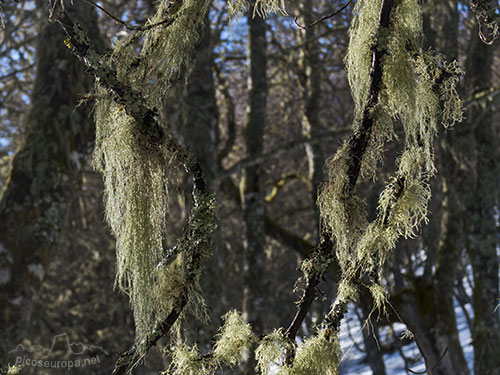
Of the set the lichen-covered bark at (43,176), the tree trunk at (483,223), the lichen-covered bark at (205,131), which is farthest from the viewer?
the tree trunk at (483,223)

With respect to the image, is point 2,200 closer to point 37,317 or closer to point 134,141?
point 134,141

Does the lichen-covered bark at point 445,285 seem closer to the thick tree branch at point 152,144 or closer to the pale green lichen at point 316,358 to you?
the pale green lichen at point 316,358

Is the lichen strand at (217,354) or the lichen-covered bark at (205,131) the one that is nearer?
the lichen strand at (217,354)

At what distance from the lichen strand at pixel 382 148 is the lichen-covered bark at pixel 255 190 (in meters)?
3.87

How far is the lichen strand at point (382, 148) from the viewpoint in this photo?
113cm

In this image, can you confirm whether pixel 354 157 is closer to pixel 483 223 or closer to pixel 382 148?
pixel 382 148

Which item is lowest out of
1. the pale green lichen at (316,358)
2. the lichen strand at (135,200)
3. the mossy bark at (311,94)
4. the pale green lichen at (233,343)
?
the pale green lichen at (316,358)

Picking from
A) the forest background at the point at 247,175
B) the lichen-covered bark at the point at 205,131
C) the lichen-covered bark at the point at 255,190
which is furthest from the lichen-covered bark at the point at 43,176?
the lichen-covered bark at the point at 255,190

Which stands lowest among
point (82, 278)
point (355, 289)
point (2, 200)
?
point (355, 289)

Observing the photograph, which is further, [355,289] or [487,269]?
[487,269]

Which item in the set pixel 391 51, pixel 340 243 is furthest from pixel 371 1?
pixel 340 243

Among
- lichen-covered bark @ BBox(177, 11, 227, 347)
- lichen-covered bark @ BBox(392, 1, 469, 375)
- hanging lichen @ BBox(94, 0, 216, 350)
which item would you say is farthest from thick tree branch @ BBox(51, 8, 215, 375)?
lichen-covered bark @ BBox(392, 1, 469, 375)

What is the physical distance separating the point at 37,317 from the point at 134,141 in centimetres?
682

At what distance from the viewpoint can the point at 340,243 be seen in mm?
1159
